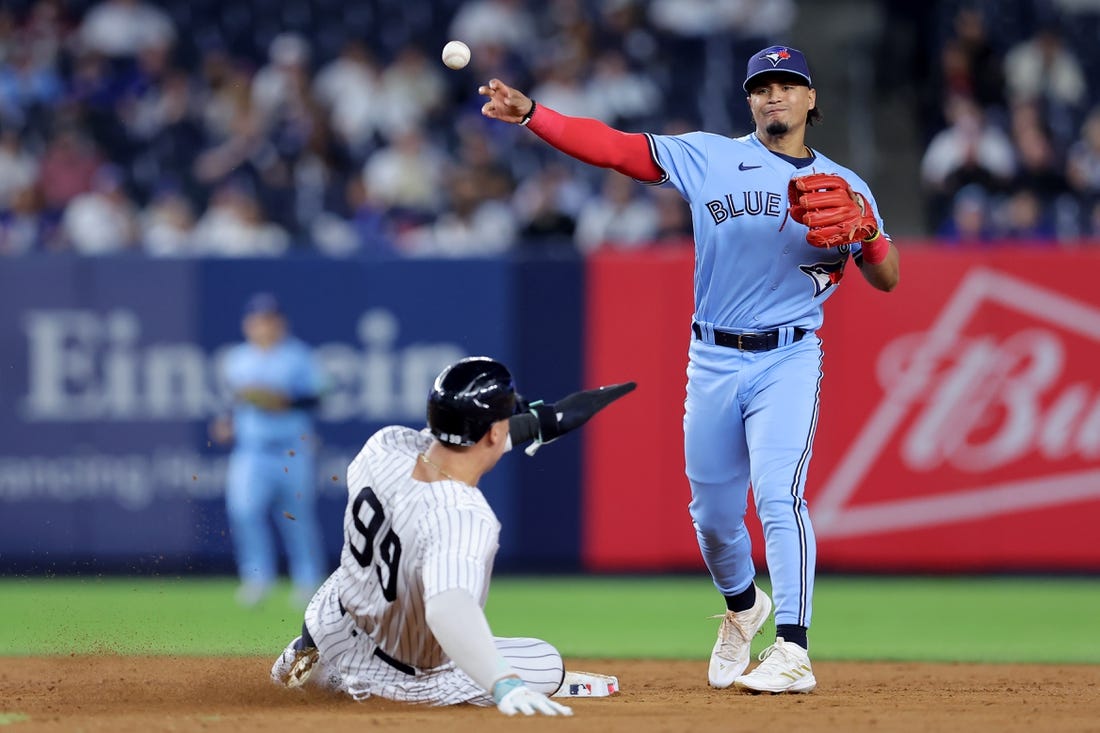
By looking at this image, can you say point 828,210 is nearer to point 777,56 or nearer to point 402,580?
point 777,56

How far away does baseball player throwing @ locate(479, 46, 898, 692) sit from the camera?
571 centimetres

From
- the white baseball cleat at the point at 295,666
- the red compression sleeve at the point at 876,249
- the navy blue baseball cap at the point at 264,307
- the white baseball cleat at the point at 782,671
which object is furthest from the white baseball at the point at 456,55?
the navy blue baseball cap at the point at 264,307

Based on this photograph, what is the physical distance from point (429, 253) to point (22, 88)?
14.8ft

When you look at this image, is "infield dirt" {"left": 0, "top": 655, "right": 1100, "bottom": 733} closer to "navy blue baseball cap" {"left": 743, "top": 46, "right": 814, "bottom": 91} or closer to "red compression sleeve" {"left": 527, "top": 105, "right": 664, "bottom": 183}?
"red compression sleeve" {"left": 527, "top": 105, "right": 664, "bottom": 183}

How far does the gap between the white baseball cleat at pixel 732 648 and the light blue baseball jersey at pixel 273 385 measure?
4800 mm

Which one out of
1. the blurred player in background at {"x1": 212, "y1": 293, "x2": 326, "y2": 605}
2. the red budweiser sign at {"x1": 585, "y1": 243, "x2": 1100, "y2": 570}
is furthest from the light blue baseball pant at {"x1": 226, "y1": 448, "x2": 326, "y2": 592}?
the red budweiser sign at {"x1": 585, "y1": 243, "x2": 1100, "y2": 570}

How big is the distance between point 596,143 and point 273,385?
203 inches

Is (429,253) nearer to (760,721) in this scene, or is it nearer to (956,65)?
(956,65)

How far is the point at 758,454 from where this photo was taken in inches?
229

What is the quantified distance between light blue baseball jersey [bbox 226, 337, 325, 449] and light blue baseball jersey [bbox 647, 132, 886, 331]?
16.3 ft

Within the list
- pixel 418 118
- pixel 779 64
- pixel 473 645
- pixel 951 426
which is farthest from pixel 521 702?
pixel 418 118

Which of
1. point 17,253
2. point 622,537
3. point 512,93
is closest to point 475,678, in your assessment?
point 512,93

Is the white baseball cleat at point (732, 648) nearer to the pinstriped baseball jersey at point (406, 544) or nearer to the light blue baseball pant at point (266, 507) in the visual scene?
the pinstriped baseball jersey at point (406, 544)

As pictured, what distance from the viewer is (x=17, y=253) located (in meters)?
11.2
